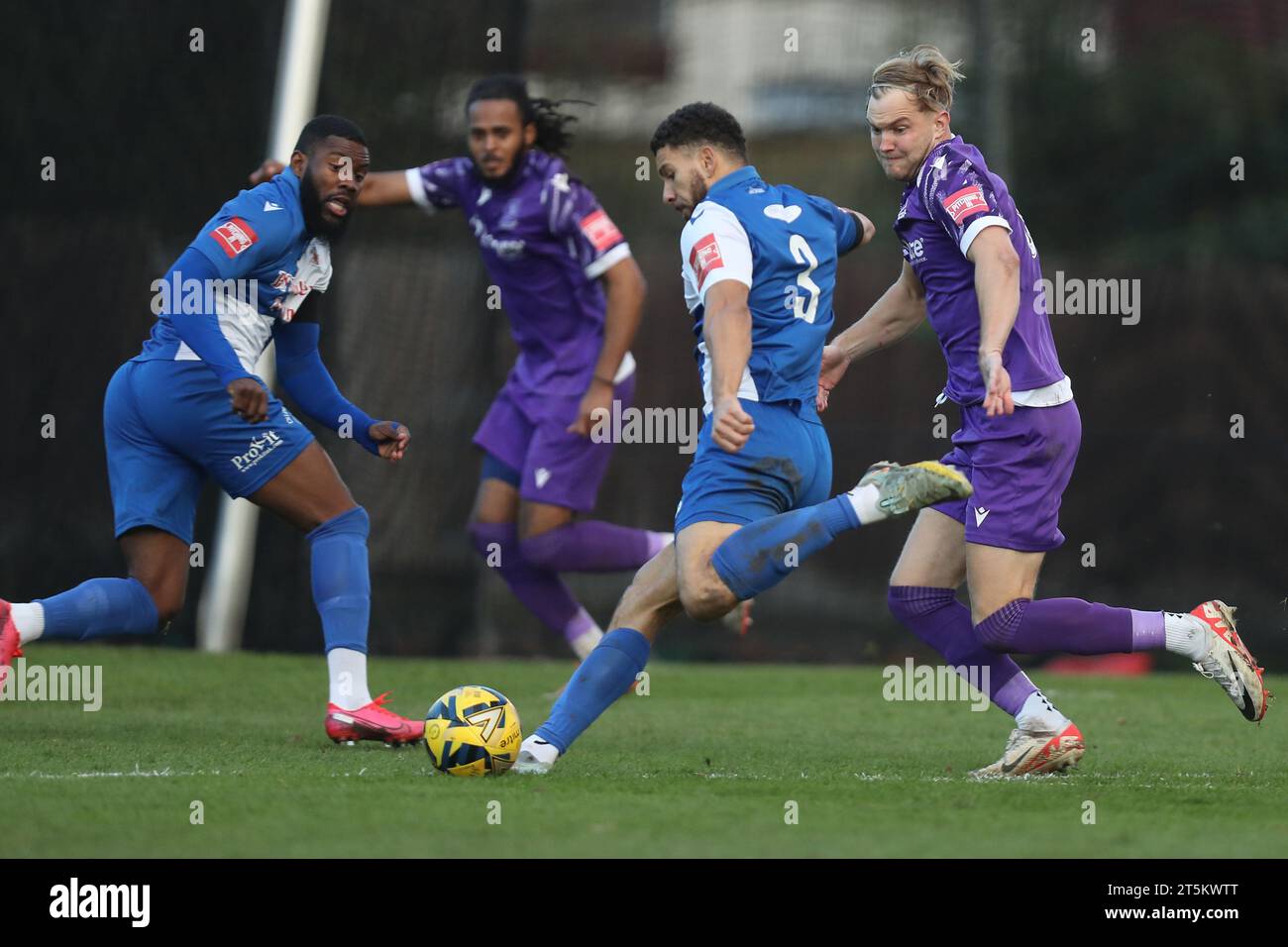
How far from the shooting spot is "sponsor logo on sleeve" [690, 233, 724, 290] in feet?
16.8

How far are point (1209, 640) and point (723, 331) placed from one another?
5.64 ft

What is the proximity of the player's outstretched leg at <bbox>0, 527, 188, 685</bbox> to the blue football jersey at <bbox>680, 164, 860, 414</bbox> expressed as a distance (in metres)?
2.02

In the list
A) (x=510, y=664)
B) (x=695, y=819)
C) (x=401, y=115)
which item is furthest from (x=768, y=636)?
(x=695, y=819)

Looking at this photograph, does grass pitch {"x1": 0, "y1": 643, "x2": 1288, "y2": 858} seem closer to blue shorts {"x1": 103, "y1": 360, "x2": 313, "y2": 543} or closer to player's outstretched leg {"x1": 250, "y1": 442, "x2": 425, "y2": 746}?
player's outstretched leg {"x1": 250, "y1": 442, "x2": 425, "y2": 746}

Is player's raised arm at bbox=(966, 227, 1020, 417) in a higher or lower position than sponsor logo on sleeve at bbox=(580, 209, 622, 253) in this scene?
lower

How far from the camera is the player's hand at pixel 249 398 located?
18.4 ft

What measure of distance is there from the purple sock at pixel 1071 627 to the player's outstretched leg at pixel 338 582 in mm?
2024

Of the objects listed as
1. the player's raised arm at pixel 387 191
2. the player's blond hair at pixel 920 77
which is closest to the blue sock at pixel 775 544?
the player's blond hair at pixel 920 77

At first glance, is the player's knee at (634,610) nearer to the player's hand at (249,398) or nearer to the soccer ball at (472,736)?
the soccer ball at (472,736)

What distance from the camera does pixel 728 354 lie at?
198 inches

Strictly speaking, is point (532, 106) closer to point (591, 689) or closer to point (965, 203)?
point (965, 203)

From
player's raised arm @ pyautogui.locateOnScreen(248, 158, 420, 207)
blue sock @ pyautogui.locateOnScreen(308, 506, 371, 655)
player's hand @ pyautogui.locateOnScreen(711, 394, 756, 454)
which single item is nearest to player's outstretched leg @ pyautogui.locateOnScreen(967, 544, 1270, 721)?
player's hand @ pyautogui.locateOnScreen(711, 394, 756, 454)

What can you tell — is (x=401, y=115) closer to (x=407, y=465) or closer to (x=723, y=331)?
(x=407, y=465)
